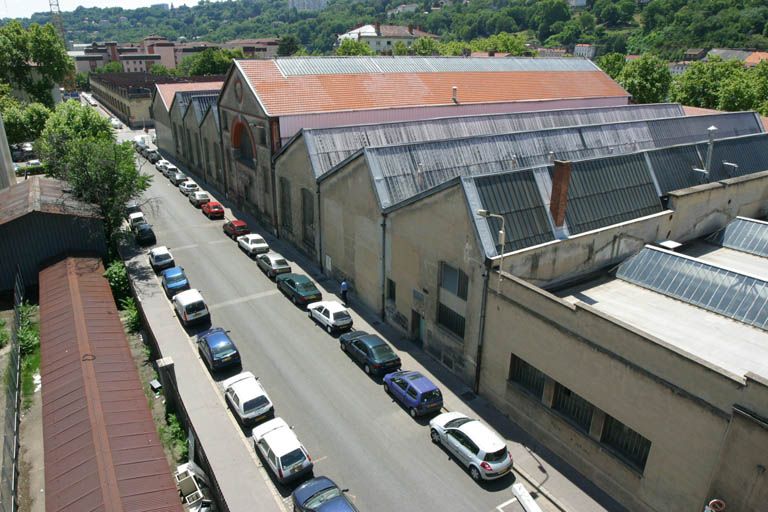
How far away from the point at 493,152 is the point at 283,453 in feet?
76.1

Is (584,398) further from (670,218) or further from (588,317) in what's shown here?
(670,218)

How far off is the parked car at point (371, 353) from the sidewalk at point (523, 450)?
1.53 meters

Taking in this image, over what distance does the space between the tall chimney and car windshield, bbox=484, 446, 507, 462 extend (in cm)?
1096

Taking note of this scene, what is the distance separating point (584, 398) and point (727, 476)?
525cm

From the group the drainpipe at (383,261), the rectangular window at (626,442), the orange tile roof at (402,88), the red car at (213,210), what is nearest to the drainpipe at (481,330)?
the rectangular window at (626,442)

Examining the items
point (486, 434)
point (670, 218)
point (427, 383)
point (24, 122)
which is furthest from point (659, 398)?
point (24, 122)

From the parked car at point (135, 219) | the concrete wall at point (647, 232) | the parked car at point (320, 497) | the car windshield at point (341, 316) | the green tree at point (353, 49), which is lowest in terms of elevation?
the parked car at point (320, 497)

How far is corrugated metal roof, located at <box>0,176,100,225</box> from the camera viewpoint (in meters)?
36.8

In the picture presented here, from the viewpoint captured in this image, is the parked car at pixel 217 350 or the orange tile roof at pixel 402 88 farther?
the orange tile roof at pixel 402 88

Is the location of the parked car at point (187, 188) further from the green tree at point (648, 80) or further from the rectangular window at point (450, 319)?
the green tree at point (648, 80)

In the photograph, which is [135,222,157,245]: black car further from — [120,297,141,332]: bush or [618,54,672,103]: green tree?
[618,54,672,103]: green tree

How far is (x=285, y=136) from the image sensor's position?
4225cm

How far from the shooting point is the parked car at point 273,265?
1474 inches

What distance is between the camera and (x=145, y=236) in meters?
44.1
